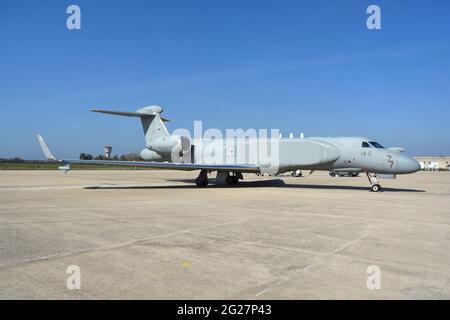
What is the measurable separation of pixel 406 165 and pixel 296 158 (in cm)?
528

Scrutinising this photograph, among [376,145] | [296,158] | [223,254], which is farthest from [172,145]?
[223,254]

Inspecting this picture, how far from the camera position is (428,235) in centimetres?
747

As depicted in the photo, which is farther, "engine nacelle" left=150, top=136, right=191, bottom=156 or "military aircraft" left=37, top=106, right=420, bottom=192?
"engine nacelle" left=150, top=136, right=191, bottom=156

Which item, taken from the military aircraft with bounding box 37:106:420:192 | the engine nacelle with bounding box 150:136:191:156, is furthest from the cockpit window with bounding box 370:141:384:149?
the engine nacelle with bounding box 150:136:191:156

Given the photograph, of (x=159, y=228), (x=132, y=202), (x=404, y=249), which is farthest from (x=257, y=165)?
(x=404, y=249)

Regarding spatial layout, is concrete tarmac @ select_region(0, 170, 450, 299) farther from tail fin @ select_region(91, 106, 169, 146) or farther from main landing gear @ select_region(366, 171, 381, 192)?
tail fin @ select_region(91, 106, 169, 146)

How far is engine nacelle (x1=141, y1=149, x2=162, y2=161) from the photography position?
88.7 ft

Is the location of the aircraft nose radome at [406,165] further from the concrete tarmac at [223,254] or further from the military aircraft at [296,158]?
the concrete tarmac at [223,254]

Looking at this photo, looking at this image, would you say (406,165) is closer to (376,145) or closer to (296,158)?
(376,145)

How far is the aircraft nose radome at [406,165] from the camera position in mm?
17172

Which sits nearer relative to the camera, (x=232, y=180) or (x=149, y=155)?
(x=232, y=180)

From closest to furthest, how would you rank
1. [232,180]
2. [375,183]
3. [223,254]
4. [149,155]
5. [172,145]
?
1. [223,254]
2. [375,183]
3. [232,180]
4. [172,145]
5. [149,155]

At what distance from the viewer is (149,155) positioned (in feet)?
90.3
